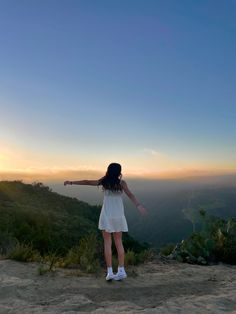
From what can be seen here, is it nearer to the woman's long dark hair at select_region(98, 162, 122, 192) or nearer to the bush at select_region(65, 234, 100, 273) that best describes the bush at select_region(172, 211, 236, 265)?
the bush at select_region(65, 234, 100, 273)

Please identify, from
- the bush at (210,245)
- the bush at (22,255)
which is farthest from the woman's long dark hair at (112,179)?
the bush at (210,245)

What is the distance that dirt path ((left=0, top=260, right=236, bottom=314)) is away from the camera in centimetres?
627

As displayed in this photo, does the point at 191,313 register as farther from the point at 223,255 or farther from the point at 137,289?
the point at 223,255

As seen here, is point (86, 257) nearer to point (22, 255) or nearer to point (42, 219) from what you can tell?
point (22, 255)

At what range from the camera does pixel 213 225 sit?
1145 cm

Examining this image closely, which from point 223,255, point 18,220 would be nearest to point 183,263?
point 223,255

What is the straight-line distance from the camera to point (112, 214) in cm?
810

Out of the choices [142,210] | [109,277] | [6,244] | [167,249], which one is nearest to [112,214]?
[142,210]

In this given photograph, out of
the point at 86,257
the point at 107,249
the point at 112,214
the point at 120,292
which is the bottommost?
the point at 120,292

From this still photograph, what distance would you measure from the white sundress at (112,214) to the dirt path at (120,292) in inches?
37.3

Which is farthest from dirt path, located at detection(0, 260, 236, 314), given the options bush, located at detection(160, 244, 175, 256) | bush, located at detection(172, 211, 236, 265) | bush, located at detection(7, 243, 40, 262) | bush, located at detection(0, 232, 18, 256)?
bush, located at detection(160, 244, 175, 256)

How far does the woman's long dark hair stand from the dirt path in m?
1.65

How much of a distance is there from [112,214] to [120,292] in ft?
4.69

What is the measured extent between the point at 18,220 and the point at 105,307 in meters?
17.1
